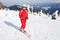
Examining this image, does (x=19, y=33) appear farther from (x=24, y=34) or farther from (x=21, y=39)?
(x=21, y=39)

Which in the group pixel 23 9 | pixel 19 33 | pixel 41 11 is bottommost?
pixel 41 11

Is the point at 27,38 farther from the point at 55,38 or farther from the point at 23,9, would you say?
the point at 23,9

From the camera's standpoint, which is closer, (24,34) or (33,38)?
(33,38)

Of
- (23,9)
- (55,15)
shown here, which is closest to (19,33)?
(23,9)

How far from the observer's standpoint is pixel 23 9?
48.0 feet

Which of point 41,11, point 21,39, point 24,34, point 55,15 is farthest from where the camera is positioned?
point 41,11

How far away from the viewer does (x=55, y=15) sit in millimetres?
29203

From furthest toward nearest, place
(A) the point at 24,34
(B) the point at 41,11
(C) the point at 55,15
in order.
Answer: (B) the point at 41,11
(C) the point at 55,15
(A) the point at 24,34

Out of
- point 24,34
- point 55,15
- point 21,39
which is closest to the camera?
point 21,39

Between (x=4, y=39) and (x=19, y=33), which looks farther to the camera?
(x=19, y=33)

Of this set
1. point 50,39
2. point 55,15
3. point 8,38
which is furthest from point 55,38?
point 55,15

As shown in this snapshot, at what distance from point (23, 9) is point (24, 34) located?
156cm

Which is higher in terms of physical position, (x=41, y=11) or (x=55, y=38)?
(x=55, y=38)

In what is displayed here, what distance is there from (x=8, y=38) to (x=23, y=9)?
253 centimetres
